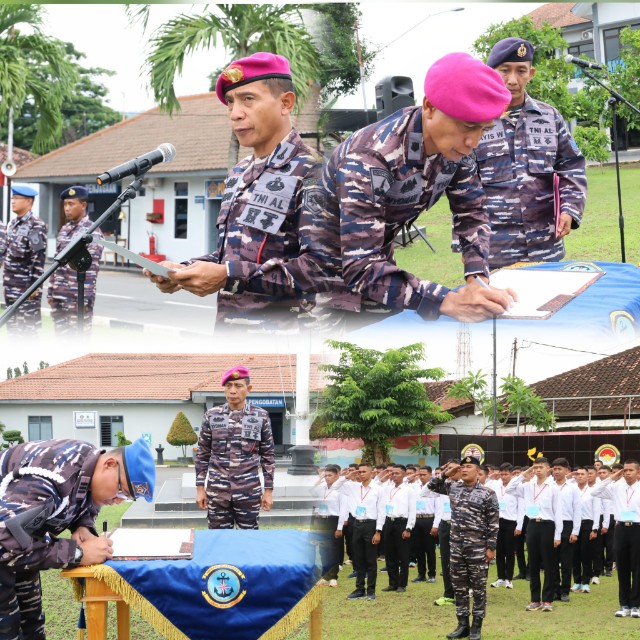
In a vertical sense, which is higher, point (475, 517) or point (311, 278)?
point (311, 278)

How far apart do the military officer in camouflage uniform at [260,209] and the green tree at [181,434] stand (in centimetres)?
566

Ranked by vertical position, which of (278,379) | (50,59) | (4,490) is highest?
(50,59)

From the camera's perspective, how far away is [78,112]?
3553mm

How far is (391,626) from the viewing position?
3.30m

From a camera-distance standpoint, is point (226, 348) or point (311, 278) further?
point (226, 348)

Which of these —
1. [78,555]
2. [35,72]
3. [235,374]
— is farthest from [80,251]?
[235,374]

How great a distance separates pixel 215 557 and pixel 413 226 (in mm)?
2461

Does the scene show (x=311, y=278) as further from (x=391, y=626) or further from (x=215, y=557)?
(x=215, y=557)

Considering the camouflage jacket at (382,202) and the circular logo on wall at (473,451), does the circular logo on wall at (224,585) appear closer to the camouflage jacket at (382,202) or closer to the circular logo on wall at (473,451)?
the circular logo on wall at (473,451)

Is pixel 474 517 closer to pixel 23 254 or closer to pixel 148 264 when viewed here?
pixel 23 254

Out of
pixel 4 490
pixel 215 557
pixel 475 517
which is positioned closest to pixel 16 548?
pixel 4 490

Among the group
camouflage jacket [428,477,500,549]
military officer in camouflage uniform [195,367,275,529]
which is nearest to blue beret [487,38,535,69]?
military officer in camouflage uniform [195,367,275,529]

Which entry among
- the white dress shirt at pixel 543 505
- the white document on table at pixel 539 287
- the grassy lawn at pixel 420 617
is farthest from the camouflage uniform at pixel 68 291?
the white dress shirt at pixel 543 505

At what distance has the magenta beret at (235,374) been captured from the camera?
4.45m
